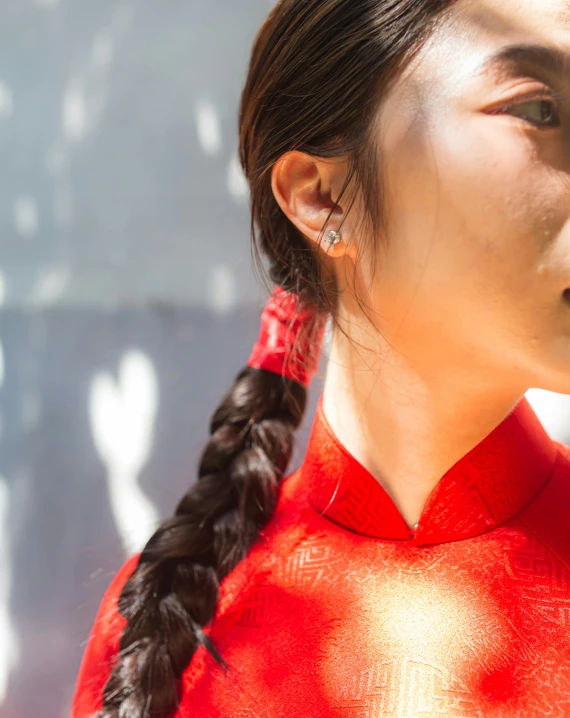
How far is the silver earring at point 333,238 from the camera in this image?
912 mm

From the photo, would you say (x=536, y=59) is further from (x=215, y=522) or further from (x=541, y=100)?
(x=215, y=522)

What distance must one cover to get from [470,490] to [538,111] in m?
0.40

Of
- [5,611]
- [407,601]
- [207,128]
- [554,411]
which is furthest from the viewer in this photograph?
[207,128]

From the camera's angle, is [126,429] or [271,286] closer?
[271,286]

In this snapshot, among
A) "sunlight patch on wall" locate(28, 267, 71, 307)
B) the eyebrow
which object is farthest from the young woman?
"sunlight patch on wall" locate(28, 267, 71, 307)

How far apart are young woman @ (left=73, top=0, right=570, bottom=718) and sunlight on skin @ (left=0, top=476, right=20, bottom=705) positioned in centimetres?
64

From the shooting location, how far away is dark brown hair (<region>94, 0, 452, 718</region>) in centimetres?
85

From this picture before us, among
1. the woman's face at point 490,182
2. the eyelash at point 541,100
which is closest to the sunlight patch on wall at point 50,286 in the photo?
the woman's face at point 490,182

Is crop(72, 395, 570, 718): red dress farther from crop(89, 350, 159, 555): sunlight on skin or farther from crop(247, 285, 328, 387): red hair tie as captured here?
crop(89, 350, 159, 555): sunlight on skin

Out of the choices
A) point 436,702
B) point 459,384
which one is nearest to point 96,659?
point 436,702

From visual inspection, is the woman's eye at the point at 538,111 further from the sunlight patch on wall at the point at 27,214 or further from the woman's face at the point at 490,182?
the sunlight patch on wall at the point at 27,214

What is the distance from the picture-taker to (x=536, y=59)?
75 cm

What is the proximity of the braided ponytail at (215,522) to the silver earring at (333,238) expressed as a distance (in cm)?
19

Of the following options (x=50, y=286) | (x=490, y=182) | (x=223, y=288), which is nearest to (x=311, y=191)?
(x=490, y=182)
